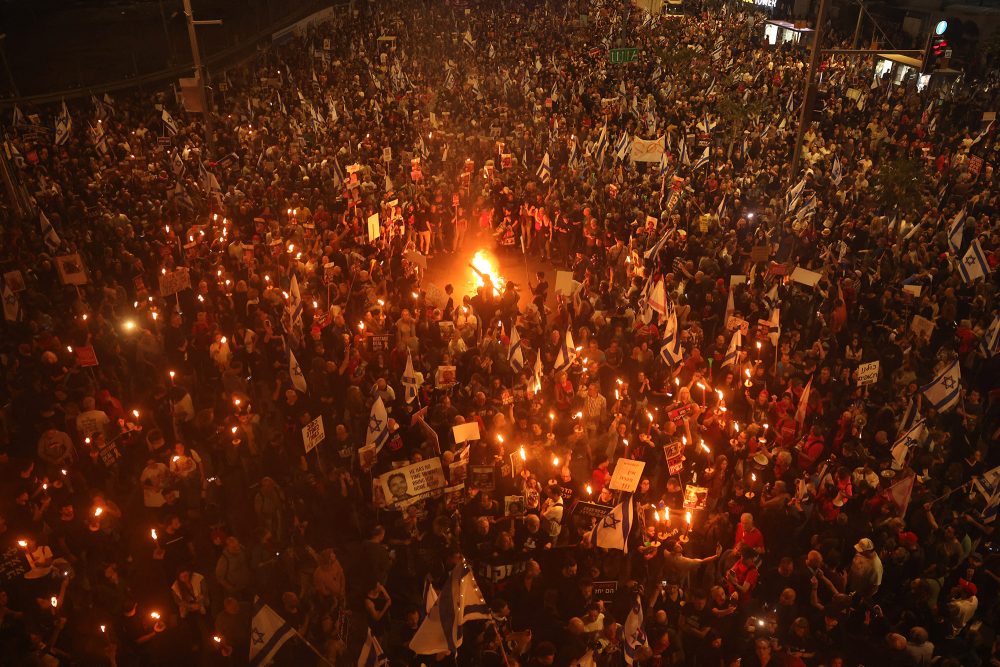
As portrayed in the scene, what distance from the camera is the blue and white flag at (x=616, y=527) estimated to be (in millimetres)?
8695

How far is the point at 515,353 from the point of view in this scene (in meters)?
12.2

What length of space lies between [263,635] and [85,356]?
6934 mm

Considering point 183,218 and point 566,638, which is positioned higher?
point 183,218

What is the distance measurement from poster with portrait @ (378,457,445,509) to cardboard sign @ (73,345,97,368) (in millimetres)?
5517

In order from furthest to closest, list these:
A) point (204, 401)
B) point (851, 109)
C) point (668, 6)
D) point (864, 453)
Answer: point (668, 6) < point (851, 109) < point (204, 401) < point (864, 453)

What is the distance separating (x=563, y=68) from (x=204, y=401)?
1087 inches

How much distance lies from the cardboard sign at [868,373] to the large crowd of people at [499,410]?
11cm

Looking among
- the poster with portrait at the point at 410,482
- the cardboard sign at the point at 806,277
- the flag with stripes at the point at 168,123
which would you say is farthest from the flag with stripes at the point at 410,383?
the flag with stripes at the point at 168,123

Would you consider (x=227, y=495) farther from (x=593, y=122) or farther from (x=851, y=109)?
(x=851, y=109)

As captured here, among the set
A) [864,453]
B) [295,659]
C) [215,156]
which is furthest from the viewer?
[215,156]

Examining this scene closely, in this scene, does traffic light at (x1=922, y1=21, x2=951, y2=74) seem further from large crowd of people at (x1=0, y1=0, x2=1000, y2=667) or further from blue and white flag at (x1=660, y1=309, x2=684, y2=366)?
blue and white flag at (x1=660, y1=309, x2=684, y2=366)

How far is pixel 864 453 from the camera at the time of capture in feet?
33.9

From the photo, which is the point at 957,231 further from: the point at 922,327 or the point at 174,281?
the point at 174,281

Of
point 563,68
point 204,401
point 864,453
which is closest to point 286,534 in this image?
point 204,401
